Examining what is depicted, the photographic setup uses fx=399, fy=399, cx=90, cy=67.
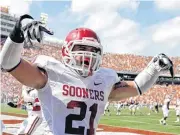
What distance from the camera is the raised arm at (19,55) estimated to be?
2.62m

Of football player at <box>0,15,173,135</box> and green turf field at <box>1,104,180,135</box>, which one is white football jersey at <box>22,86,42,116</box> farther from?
green turf field at <box>1,104,180,135</box>

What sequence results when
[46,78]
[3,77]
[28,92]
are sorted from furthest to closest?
[3,77]
[28,92]
[46,78]

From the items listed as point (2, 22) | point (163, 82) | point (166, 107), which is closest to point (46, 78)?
point (166, 107)

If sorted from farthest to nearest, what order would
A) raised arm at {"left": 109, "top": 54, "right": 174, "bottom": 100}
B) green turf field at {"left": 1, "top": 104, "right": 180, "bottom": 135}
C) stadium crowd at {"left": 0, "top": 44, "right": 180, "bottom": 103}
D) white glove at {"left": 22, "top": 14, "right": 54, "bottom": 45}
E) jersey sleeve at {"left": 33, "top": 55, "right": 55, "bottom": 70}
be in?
stadium crowd at {"left": 0, "top": 44, "right": 180, "bottom": 103}, green turf field at {"left": 1, "top": 104, "right": 180, "bottom": 135}, raised arm at {"left": 109, "top": 54, "right": 174, "bottom": 100}, jersey sleeve at {"left": 33, "top": 55, "right": 55, "bottom": 70}, white glove at {"left": 22, "top": 14, "right": 54, "bottom": 45}

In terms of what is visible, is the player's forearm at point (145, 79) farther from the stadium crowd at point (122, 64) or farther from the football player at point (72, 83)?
the stadium crowd at point (122, 64)

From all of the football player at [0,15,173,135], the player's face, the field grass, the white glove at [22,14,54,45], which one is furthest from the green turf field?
the white glove at [22,14,54,45]

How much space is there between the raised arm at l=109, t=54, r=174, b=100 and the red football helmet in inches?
20.1

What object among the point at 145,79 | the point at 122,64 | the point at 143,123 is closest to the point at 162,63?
the point at 145,79

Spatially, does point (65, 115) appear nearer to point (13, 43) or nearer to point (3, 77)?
point (13, 43)

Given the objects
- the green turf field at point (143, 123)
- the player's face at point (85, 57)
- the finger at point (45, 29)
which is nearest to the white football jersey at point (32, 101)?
the player's face at point (85, 57)

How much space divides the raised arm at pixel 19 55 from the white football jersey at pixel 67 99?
3.6 inches

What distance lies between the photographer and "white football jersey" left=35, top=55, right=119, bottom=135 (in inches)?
119

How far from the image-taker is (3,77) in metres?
43.2

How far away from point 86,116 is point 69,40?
0.61 metres
